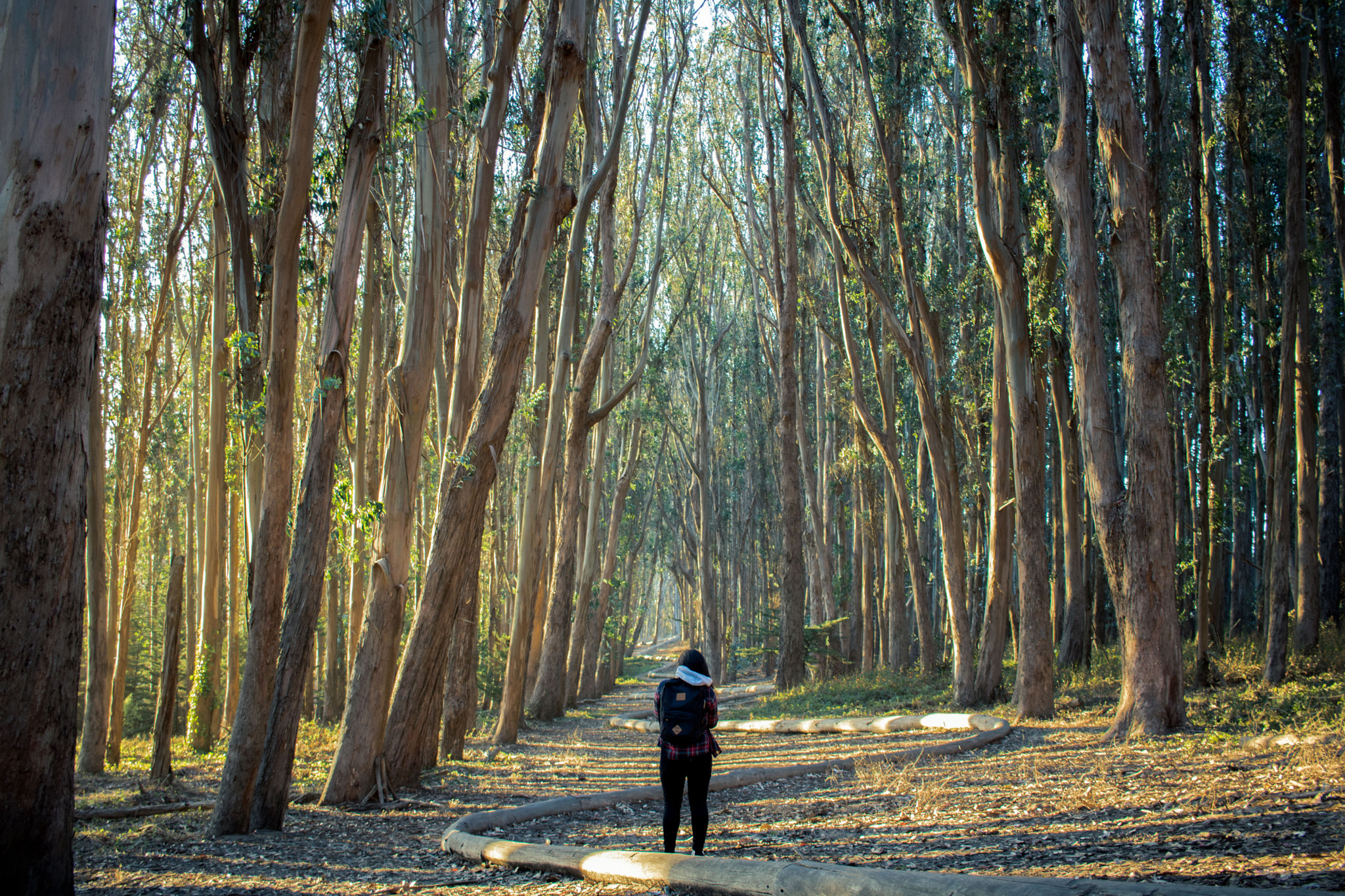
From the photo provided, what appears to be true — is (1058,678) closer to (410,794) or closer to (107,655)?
(410,794)

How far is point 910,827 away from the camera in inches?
232

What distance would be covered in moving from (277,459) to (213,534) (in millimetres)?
5500

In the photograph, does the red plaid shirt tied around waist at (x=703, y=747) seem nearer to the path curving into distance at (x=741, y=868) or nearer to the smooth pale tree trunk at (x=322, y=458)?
the path curving into distance at (x=741, y=868)

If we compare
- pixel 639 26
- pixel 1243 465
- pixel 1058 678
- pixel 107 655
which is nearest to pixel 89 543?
pixel 107 655

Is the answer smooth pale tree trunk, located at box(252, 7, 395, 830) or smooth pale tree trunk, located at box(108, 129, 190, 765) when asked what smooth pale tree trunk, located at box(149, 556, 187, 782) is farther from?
smooth pale tree trunk, located at box(108, 129, 190, 765)

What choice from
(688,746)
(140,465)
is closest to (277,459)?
(688,746)

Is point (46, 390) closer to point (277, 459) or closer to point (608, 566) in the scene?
point (277, 459)

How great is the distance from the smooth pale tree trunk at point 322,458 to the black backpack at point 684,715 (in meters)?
3.10

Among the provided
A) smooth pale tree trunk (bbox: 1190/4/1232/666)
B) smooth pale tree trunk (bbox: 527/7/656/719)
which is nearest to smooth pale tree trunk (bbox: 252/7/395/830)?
smooth pale tree trunk (bbox: 527/7/656/719)

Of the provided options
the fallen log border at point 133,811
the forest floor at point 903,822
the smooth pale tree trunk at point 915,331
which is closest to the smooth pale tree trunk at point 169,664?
the forest floor at point 903,822

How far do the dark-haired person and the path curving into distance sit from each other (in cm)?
50

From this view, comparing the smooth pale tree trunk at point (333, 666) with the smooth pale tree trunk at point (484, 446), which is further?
the smooth pale tree trunk at point (333, 666)

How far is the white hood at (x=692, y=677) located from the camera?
210 inches

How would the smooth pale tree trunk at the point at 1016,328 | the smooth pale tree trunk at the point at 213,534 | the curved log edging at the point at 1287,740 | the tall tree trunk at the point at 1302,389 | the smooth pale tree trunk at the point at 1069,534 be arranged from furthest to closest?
the smooth pale tree trunk at the point at 1069,534, the smooth pale tree trunk at the point at 1016,328, the tall tree trunk at the point at 1302,389, the smooth pale tree trunk at the point at 213,534, the curved log edging at the point at 1287,740
